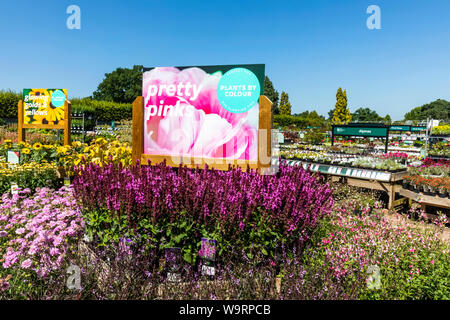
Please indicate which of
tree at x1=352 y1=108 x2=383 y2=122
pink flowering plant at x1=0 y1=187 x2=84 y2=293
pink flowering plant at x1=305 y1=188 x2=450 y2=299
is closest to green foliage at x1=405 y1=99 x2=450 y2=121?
tree at x1=352 y1=108 x2=383 y2=122

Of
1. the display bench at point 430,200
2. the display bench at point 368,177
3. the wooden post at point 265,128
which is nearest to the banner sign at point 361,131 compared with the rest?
the display bench at point 368,177

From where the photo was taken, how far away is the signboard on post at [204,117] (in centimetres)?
381

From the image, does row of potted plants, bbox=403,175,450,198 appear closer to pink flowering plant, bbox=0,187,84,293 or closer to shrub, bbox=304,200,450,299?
shrub, bbox=304,200,450,299

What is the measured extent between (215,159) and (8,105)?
22.0 m

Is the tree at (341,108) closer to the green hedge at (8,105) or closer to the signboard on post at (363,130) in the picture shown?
the green hedge at (8,105)

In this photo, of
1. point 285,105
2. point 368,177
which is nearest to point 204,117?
point 368,177

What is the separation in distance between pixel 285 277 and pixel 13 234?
106 inches

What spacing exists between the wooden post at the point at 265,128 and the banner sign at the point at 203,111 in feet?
0.28

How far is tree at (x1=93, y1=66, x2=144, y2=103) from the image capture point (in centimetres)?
5500

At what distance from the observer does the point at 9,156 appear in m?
5.64

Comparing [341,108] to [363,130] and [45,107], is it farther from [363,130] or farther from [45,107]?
[45,107]

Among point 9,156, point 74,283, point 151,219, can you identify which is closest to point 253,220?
point 151,219

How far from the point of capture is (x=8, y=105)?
20609mm
